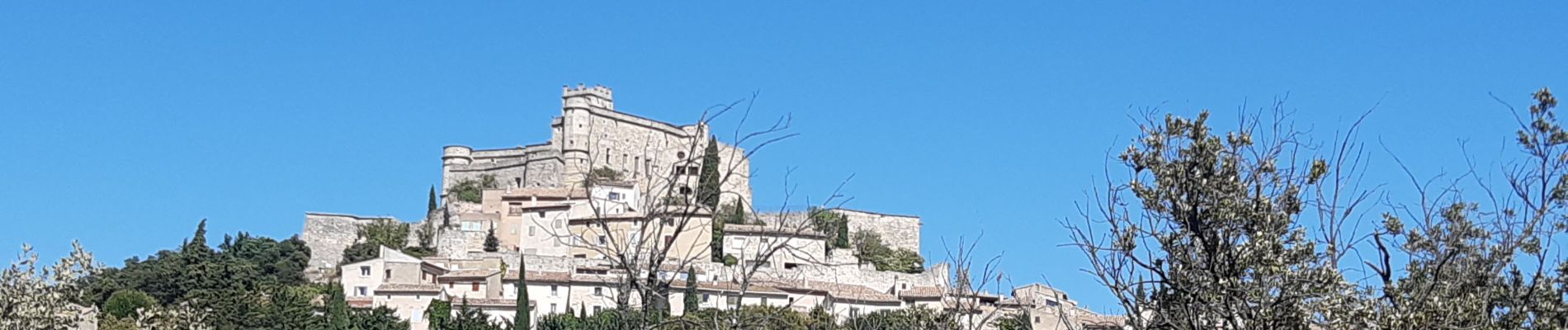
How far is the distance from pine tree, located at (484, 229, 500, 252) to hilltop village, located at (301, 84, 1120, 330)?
70mm

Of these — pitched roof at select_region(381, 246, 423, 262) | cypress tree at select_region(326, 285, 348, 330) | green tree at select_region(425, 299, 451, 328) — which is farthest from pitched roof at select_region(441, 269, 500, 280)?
cypress tree at select_region(326, 285, 348, 330)

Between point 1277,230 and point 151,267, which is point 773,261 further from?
point 1277,230

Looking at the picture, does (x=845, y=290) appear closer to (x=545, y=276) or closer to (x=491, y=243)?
(x=545, y=276)

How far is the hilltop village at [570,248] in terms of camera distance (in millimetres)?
Answer: 63656

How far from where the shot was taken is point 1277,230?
38.2 ft

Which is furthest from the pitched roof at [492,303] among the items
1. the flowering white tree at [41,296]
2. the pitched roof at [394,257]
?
the flowering white tree at [41,296]

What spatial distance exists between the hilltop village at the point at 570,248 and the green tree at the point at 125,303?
21.9ft

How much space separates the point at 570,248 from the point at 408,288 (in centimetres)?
1059

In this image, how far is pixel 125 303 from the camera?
59.5 metres

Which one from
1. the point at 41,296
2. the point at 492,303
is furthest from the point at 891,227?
the point at 41,296

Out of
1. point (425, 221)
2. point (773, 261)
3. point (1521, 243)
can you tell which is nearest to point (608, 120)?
point (425, 221)

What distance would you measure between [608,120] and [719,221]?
60.1ft

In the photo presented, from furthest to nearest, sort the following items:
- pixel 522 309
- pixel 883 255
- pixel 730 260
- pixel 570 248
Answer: pixel 883 255
pixel 570 248
pixel 730 260
pixel 522 309

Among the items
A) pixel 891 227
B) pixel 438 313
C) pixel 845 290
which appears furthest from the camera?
pixel 891 227
